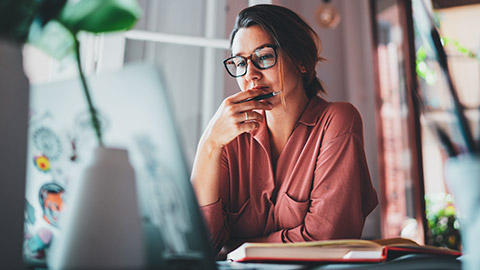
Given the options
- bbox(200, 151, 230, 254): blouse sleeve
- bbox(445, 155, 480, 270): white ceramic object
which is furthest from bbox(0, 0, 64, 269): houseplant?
bbox(200, 151, 230, 254): blouse sleeve

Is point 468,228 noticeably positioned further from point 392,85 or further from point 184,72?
point 392,85

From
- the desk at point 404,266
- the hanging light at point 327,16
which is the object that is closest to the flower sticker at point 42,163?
the desk at point 404,266

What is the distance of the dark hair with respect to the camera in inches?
46.8

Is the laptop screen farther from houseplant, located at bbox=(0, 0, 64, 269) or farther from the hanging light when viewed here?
the hanging light

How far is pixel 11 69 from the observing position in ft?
1.32

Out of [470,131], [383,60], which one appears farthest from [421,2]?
[383,60]

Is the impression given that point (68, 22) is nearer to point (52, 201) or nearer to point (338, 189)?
point (52, 201)

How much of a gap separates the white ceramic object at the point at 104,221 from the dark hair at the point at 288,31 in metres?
0.89

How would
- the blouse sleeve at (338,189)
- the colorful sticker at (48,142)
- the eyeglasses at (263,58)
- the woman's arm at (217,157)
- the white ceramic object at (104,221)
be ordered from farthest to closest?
the eyeglasses at (263,58) → the woman's arm at (217,157) → the blouse sleeve at (338,189) → the colorful sticker at (48,142) → the white ceramic object at (104,221)

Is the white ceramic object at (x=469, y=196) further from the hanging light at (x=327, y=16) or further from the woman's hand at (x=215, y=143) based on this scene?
the hanging light at (x=327, y=16)

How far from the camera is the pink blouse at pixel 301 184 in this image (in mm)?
930

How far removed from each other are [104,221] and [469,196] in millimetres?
354

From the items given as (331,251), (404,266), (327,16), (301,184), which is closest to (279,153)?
(301,184)

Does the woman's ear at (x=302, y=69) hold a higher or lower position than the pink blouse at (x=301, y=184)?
higher
